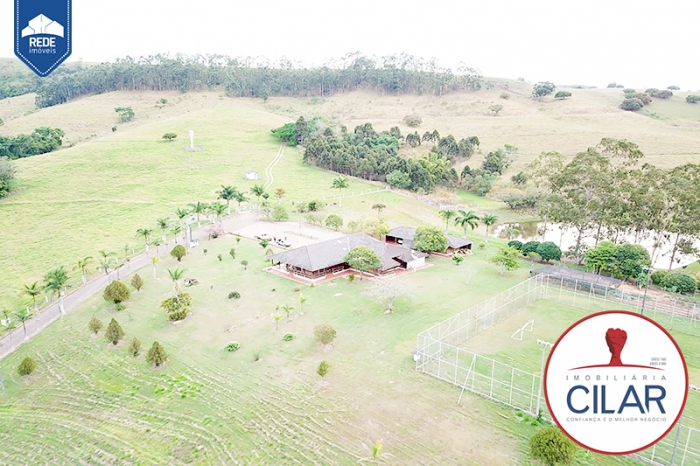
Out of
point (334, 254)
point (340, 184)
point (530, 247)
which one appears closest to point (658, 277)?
point (530, 247)

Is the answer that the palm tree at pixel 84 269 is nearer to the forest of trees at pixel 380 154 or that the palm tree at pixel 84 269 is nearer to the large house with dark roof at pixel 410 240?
the large house with dark roof at pixel 410 240

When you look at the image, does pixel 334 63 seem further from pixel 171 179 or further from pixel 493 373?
pixel 493 373

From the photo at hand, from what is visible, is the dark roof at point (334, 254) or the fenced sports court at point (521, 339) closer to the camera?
the fenced sports court at point (521, 339)

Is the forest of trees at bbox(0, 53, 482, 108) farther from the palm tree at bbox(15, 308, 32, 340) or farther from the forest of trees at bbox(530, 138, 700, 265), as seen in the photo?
the palm tree at bbox(15, 308, 32, 340)

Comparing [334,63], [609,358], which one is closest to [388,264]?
[609,358]

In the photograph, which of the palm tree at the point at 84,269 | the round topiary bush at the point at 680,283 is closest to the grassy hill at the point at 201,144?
the palm tree at the point at 84,269

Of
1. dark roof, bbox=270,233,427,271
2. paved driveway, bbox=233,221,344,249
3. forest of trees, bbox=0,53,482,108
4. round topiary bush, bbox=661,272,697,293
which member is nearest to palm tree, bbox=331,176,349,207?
paved driveway, bbox=233,221,344,249

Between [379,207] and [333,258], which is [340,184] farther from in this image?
[333,258]

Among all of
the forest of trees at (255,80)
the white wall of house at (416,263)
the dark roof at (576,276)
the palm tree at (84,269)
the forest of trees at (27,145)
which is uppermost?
the forest of trees at (255,80)
